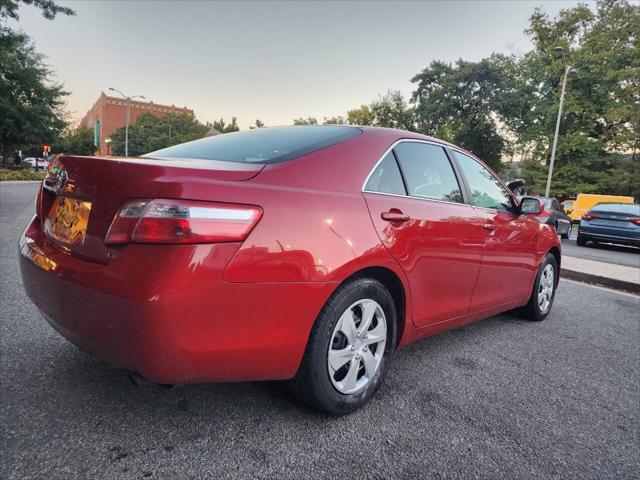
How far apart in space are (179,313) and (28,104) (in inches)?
1300

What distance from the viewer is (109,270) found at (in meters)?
1.65

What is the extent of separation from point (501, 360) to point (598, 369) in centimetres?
70

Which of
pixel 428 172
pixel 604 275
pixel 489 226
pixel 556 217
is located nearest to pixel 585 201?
pixel 556 217

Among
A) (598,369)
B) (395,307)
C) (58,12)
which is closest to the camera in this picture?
(395,307)

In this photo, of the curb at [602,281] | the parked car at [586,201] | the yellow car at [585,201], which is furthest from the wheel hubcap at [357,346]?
the parked car at [586,201]

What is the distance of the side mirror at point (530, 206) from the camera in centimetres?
358

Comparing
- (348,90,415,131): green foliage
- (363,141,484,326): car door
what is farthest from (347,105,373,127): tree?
(363,141,484,326): car door

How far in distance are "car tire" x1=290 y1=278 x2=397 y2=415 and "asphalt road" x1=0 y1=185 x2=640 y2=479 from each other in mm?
132

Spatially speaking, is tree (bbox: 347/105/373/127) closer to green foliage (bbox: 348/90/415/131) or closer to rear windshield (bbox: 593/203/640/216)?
green foliage (bbox: 348/90/415/131)

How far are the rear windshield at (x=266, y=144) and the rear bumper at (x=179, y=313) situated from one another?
667 mm

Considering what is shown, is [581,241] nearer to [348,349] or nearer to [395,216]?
[395,216]

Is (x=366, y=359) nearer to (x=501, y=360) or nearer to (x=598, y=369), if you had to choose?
(x=501, y=360)

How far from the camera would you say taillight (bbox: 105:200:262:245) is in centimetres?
158

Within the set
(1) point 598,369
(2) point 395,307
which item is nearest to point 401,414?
(2) point 395,307
